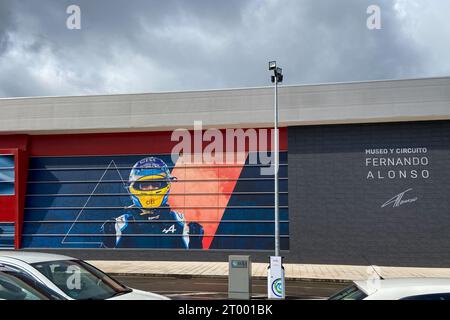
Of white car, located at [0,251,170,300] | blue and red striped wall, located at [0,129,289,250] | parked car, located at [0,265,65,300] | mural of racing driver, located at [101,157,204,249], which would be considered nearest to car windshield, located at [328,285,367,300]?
white car, located at [0,251,170,300]

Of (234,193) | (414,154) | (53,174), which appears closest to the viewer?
(414,154)

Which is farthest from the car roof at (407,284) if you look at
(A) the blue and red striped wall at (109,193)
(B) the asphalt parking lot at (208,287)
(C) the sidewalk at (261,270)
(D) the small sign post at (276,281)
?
(A) the blue and red striped wall at (109,193)

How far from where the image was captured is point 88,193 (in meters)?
25.6

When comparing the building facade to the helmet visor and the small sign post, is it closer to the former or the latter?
the helmet visor

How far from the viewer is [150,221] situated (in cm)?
2492

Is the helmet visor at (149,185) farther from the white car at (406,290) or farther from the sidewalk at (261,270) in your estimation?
the white car at (406,290)

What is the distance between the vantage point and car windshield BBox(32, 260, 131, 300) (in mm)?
5188

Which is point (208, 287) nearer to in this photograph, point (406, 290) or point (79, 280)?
point (79, 280)

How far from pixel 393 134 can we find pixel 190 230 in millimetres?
11709

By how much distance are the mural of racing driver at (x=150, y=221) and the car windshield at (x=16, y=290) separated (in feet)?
64.3

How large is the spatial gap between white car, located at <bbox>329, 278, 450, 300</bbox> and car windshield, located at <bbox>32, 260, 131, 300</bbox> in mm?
2946
